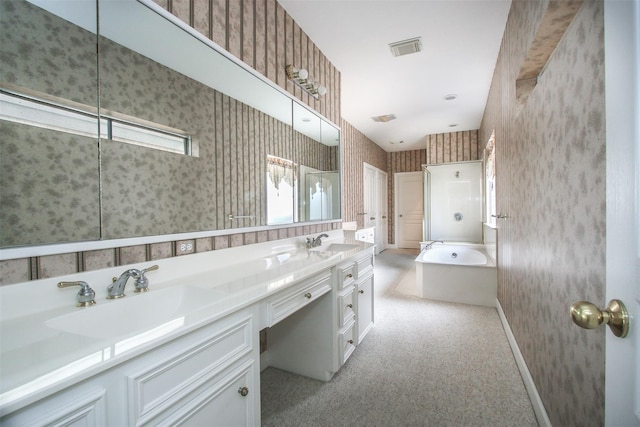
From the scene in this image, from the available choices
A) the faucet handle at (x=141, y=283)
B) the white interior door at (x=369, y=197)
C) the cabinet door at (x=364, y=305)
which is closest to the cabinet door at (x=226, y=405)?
the faucet handle at (x=141, y=283)

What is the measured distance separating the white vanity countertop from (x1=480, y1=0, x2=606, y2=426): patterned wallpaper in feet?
3.53

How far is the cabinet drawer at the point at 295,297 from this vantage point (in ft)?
4.09

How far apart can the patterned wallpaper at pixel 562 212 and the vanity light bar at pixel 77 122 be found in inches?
63.7

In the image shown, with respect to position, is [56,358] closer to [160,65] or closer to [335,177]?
[160,65]

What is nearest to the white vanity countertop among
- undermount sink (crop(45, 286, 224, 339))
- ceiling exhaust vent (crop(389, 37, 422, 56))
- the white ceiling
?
undermount sink (crop(45, 286, 224, 339))

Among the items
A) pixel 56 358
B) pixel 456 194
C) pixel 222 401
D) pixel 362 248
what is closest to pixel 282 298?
pixel 222 401

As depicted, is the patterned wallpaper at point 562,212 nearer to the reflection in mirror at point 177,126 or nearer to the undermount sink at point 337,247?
the undermount sink at point 337,247

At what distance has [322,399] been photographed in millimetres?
1707

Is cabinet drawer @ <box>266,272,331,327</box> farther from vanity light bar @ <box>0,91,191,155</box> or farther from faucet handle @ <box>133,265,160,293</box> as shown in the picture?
vanity light bar @ <box>0,91,191,155</box>

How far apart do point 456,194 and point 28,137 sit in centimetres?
549

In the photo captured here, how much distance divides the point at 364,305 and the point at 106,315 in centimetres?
186

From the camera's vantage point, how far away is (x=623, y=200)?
491 millimetres

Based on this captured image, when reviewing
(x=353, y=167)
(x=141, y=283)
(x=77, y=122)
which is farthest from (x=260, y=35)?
(x=353, y=167)

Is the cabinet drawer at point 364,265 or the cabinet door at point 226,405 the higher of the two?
the cabinet drawer at point 364,265
